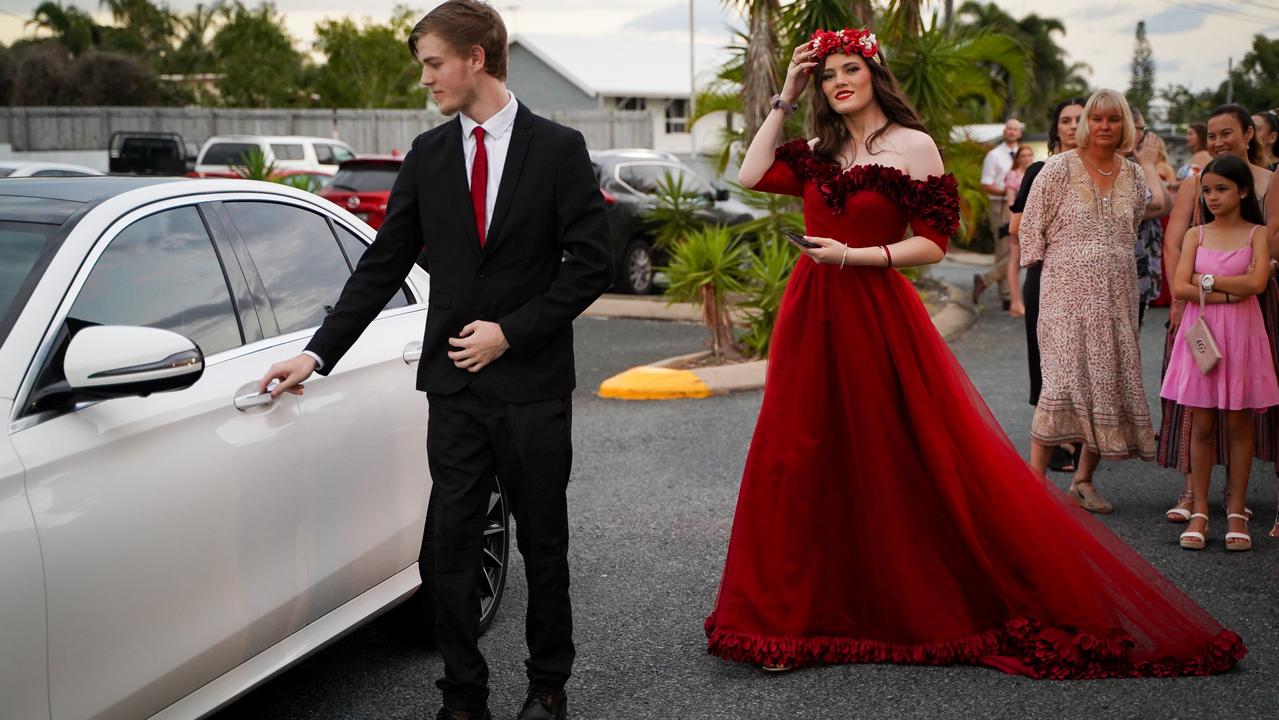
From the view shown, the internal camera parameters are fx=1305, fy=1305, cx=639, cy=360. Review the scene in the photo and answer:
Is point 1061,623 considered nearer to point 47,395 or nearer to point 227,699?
point 227,699

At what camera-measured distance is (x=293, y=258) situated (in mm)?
4227

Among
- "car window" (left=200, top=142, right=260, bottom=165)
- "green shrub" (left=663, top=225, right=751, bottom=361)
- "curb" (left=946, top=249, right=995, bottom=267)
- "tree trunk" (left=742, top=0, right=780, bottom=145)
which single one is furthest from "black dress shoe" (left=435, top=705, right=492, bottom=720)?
"car window" (left=200, top=142, right=260, bottom=165)

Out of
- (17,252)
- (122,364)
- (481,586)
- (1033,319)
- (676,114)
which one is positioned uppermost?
(676,114)

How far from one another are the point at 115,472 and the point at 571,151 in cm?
156

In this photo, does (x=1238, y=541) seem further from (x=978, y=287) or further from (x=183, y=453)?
(x=978, y=287)

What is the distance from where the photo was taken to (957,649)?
448cm

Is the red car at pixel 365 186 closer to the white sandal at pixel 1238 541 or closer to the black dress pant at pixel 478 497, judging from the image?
the white sandal at pixel 1238 541

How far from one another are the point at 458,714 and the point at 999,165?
1296 cm

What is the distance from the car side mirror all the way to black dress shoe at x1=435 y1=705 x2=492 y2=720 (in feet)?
4.49

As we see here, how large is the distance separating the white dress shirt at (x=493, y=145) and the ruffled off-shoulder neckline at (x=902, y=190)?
1345 mm

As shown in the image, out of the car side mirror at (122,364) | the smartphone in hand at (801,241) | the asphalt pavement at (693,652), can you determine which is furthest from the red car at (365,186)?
the car side mirror at (122,364)

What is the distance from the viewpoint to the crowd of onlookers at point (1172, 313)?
239 inches

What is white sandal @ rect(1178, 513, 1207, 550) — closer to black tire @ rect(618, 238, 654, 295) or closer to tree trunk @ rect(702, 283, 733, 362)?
tree trunk @ rect(702, 283, 733, 362)

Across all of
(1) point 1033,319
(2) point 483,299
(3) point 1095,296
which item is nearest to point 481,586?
(2) point 483,299
